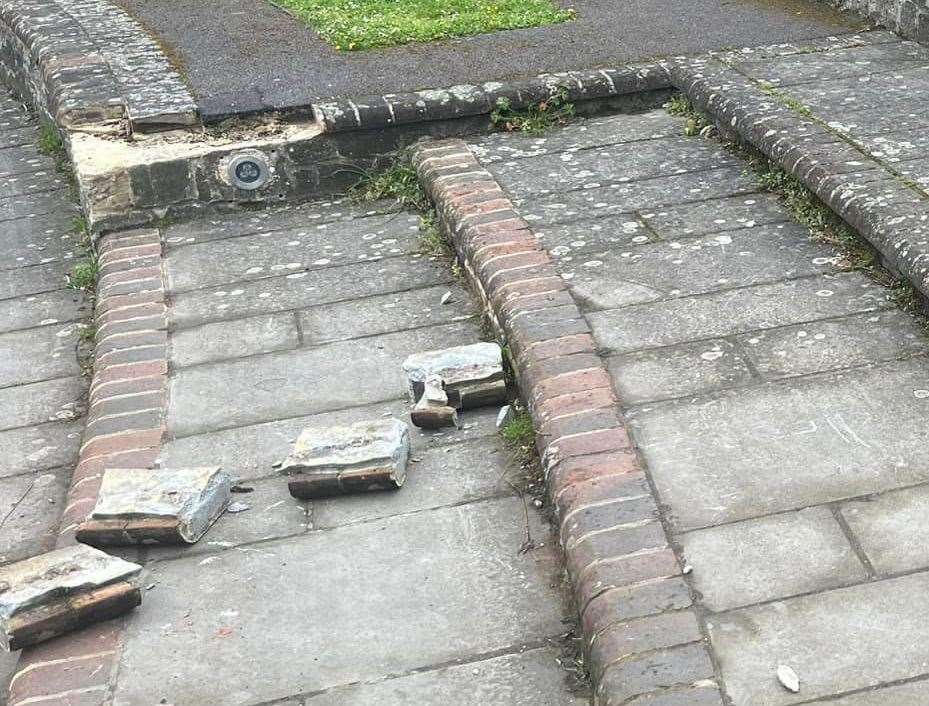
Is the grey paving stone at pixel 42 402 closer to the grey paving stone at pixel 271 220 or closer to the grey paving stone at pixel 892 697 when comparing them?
the grey paving stone at pixel 271 220

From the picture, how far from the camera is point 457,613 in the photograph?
3.08 m

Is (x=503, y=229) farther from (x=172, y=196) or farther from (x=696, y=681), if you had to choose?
(x=696, y=681)

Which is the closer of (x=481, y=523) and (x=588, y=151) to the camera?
(x=481, y=523)

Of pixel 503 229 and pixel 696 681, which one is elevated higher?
pixel 696 681

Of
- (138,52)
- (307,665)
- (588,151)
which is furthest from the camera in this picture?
(138,52)

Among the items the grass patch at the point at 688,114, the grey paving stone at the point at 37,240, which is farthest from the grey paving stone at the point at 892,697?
the grey paving stone at the point at 37,240

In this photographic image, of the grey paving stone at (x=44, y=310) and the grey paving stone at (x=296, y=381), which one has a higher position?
the grey paving stone at (x=296, y=381)

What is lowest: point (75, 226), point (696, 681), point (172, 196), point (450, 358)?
point (75, 226)

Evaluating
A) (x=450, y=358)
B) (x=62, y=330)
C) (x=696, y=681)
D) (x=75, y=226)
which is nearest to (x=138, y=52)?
(x=75, y=226)

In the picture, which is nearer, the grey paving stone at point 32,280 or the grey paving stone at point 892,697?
the grey paving stone at point 892,697

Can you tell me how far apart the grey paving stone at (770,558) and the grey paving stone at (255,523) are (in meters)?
1.15

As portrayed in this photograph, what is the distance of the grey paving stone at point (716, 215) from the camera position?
4.79 m

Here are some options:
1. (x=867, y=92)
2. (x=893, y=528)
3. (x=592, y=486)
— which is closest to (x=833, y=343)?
(x=893, y=528)

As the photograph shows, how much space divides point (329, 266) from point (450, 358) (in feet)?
4.36
